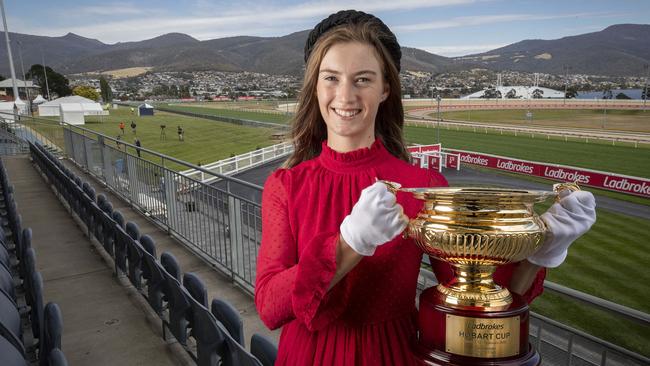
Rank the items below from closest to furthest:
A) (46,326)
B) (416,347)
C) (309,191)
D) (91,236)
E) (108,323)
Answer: (416,347) < (309,191) < (46,326) < (108,323) < (91,236)

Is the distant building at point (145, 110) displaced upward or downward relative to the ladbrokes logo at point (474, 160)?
upward

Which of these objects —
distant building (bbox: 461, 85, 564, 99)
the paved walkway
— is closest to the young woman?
the paved walkway

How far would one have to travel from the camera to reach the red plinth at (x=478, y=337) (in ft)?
2.77

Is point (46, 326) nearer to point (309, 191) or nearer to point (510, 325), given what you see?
point (309, 191)

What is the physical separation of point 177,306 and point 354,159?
198 centimetres

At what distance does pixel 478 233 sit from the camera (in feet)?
2.70

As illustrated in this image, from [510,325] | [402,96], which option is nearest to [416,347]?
[510,325]

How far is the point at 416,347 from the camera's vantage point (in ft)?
3.15

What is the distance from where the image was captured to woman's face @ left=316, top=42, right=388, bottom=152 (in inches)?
46.6

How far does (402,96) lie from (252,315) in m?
2.76

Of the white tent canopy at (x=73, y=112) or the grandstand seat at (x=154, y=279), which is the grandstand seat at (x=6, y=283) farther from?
the white tent canopy at (x=73, y=112)

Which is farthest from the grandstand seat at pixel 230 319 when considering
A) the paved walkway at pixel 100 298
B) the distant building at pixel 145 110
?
the distant building at pixel 145 110

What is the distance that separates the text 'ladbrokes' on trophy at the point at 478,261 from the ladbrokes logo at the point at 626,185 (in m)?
26.6

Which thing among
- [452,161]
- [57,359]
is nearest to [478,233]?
[57,359]
